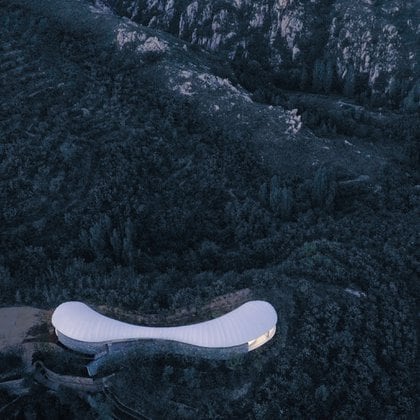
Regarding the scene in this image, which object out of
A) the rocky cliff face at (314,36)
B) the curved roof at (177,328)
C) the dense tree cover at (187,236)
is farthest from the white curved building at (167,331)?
the rocky cliff face at (314,36)

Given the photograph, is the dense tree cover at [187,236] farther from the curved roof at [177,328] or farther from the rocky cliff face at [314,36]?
the rocky cliff face at [314,36]

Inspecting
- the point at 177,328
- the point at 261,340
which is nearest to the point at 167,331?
the point at 177,328

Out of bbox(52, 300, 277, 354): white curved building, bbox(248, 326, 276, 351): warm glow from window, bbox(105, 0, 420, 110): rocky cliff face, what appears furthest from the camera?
bbox(105, 0, 420, 110): rocky cliff face

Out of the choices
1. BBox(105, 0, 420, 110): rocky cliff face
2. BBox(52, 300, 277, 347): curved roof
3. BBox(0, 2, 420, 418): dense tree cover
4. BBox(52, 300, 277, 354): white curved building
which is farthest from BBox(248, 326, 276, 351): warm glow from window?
BBox(105, 0, 420, 110): rocky cliff face

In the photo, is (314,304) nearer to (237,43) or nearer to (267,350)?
(267,350)

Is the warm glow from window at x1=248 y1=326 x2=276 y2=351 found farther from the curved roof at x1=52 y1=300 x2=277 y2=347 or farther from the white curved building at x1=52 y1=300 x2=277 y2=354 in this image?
the curved roof at x1=52 y1=300 x2=277 y2=347
